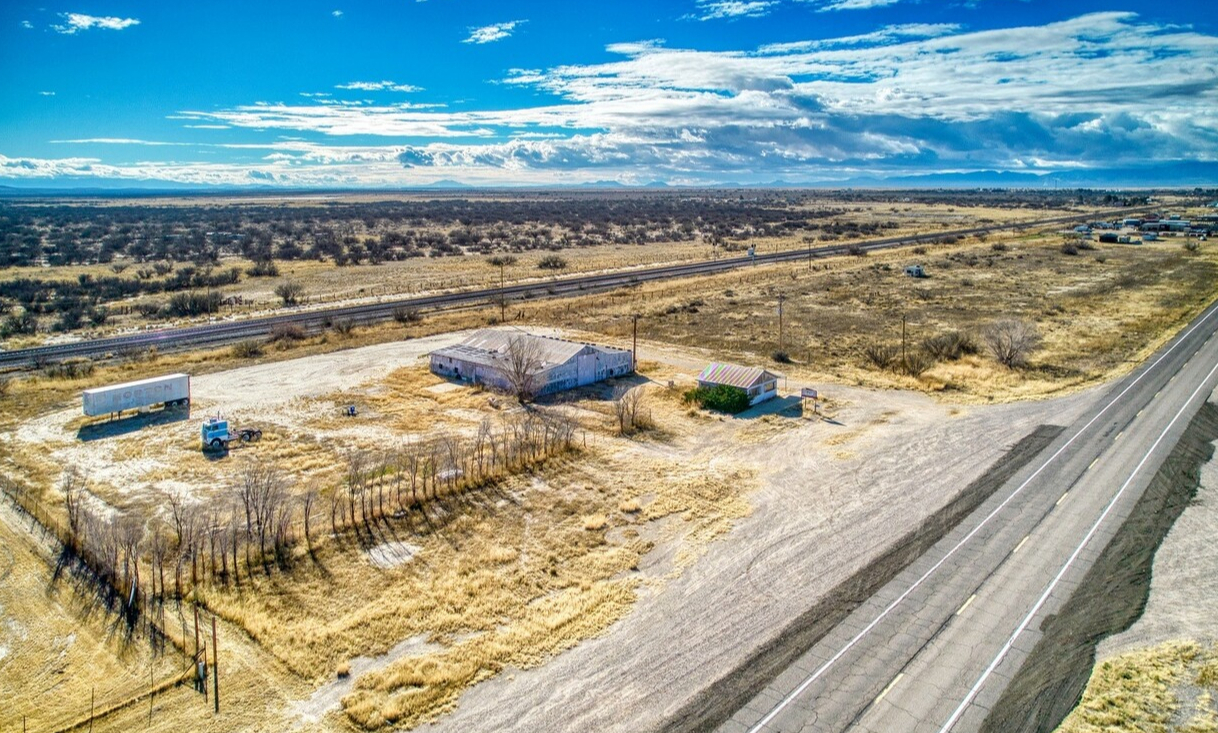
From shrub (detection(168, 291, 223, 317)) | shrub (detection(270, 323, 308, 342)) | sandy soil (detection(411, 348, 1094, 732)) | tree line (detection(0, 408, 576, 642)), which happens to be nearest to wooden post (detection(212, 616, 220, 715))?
tree line (detection(0, 408, 576, 642))

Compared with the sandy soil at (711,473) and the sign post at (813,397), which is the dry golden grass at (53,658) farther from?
the sign post at (813,397)

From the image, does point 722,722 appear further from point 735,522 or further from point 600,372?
point 600,372

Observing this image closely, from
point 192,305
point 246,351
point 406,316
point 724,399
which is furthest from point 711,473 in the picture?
point 192,305

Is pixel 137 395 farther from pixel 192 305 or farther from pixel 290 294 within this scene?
pixel 290 294

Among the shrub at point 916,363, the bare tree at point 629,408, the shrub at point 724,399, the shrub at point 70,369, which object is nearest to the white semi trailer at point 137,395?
the shrub at point 70,369

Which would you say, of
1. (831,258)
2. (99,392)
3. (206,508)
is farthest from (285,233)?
(206,508)

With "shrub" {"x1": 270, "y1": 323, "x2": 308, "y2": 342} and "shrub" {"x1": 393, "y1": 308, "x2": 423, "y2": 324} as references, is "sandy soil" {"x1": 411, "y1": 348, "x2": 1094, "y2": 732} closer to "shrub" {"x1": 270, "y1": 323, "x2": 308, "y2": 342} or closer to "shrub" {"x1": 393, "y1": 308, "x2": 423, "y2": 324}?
"shrub" {"x1": 393, "y1": 308, "x2": 423, "y2": 324}
